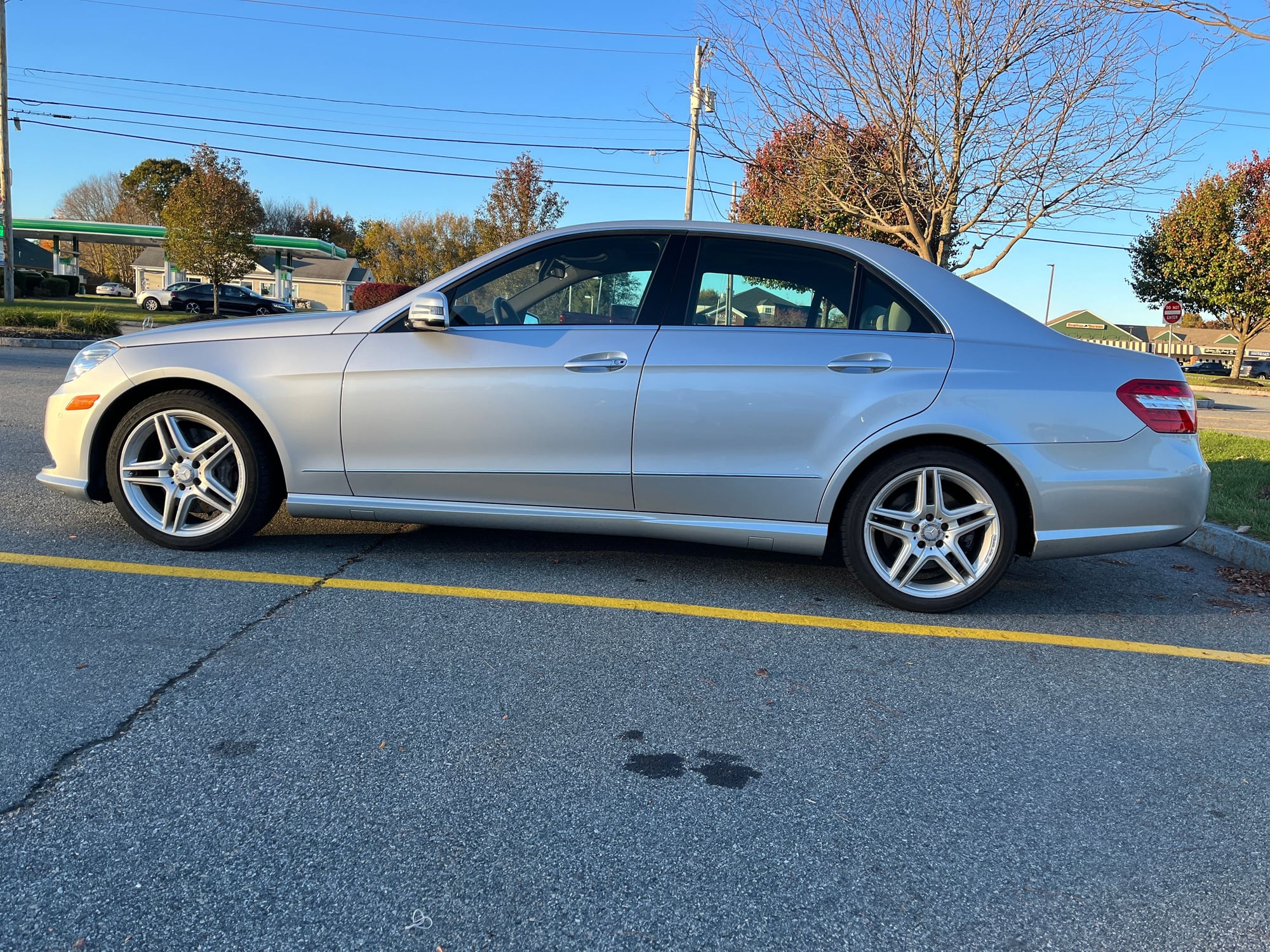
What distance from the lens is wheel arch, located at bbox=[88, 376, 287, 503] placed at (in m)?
4.17

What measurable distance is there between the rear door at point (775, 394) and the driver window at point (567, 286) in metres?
0.29

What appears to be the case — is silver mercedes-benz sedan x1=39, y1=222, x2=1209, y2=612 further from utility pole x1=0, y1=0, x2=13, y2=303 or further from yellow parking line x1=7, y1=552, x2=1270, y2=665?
utility pole x1=0, y1=0, x2=13, y2=303

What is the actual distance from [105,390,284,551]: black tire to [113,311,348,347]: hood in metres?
0.27

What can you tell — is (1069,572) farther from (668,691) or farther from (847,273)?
(668,691)

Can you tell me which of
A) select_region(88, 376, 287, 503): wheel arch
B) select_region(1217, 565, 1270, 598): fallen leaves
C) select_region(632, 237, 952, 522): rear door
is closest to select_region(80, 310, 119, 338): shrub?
select_region(88, 376, 287, 503): wheel arch

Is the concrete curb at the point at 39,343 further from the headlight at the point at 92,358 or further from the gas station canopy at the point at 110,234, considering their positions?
the gas station canopy at the point at 110,234

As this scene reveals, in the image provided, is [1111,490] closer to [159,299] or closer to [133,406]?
[133,406]

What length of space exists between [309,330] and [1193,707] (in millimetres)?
3899

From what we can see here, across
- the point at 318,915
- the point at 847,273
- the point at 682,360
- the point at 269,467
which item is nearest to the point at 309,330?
the point at 269,467

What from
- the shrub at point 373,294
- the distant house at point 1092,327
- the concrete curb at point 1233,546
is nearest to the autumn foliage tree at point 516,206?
the shrub at point 373,294

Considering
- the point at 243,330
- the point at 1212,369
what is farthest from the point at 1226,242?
the point at 243,330

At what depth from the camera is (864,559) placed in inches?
156

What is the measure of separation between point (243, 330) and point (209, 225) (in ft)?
115

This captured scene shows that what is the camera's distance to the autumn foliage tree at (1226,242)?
32594 mm
